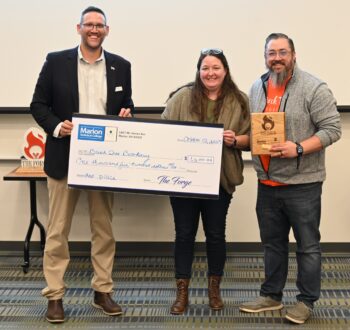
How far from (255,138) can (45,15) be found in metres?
2.09

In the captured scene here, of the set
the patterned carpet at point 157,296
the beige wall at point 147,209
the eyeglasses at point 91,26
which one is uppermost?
the eyeglasses at point 91,26

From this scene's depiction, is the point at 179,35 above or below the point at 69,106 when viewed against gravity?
above

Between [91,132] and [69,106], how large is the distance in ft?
0.62

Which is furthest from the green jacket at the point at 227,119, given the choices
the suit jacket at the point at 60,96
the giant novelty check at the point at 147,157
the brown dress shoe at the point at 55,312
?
the brown dress shoe at the point at 55,312

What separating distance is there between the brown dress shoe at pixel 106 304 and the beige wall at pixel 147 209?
111 cm

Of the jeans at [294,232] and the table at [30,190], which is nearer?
the jeans at [294,232]

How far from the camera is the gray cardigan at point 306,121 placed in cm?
279

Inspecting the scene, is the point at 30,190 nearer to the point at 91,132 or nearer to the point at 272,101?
the point at 91,132

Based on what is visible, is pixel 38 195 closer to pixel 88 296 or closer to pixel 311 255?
pixel 88 296

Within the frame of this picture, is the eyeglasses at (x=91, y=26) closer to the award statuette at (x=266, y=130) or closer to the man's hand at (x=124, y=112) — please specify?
the man's hand at (x=124, y=112)

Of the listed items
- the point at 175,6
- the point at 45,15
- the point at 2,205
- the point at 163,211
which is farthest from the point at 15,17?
the point at 163,211

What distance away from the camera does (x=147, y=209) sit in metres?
4.32

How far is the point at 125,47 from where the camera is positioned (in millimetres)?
4035

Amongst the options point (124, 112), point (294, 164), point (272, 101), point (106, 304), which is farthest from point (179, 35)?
point (106, 304)
